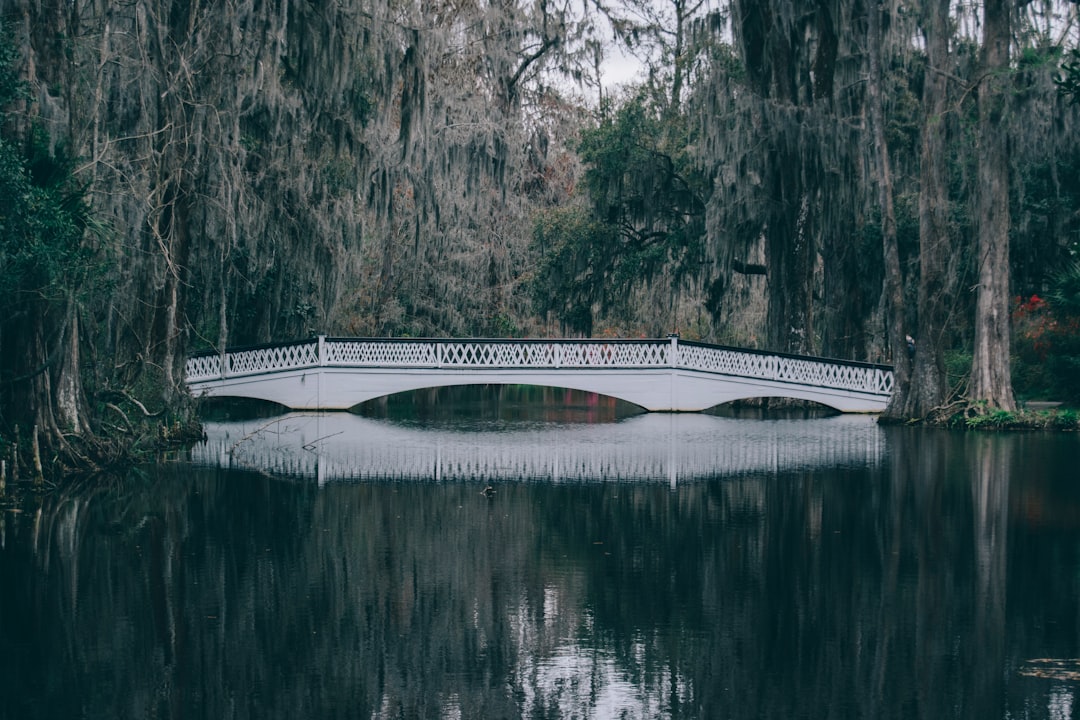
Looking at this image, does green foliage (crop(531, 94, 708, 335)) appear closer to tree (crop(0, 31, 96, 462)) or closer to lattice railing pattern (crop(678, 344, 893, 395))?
lattice railing pattern (crop(678, 344, 893, 395))

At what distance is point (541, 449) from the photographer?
21.3 m

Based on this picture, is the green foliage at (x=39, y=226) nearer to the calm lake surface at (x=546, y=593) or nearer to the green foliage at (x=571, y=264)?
the calm lake surface at (x=546, y=593)

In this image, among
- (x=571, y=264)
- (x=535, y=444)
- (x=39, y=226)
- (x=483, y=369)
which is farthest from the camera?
(x=571, y=264)

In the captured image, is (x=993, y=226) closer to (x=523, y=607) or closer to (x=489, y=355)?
(x=489, y=355)

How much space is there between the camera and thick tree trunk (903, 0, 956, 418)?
1069 inches

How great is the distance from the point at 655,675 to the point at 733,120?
24845 millimetres

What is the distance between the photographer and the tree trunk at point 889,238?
27.5 meters

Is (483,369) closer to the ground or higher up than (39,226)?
closer to the ground

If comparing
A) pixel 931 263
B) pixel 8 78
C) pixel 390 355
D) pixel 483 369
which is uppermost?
pixel 8 78

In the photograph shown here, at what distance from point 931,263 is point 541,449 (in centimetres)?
1101

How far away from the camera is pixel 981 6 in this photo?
25984 mm

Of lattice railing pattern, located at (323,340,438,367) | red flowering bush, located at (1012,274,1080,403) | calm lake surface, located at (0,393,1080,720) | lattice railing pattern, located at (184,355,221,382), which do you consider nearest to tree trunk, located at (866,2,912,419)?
red flowering bush, located at (1012,274,1080,403)

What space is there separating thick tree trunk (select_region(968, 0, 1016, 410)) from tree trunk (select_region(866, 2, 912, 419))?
2.00 m

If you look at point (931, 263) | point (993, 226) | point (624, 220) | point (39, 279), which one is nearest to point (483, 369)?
point (624, 220)
